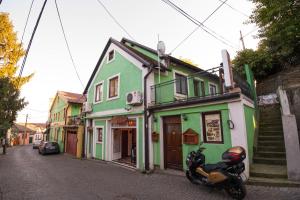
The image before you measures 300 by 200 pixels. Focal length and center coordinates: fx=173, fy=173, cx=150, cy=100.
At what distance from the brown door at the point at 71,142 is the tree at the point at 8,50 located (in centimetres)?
723

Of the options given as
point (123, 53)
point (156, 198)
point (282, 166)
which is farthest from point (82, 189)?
point (123, 53)

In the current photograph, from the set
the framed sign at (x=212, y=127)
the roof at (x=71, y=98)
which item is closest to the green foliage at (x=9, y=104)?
the roof at (x=71, y=98)

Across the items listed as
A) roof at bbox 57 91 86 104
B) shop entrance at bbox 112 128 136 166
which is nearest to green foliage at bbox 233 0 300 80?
shop entrance at bbox 112 128 136 166

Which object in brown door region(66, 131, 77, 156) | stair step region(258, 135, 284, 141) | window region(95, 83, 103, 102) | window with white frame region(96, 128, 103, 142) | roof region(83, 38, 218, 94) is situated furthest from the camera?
brown door region(66, 131, 77, 156)

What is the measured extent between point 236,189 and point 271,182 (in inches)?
59.6

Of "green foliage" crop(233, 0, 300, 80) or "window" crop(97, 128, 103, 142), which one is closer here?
"green foliage" crop(233, 0, 300, 80)

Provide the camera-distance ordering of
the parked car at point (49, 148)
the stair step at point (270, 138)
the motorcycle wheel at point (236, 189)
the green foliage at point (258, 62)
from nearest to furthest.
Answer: the motorcycle wheel at point (236, 189)
the stair step at point (270, 138)
the green foliage at point (258, 62)
the parked car at point (49, 148)

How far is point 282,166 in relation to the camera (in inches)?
254

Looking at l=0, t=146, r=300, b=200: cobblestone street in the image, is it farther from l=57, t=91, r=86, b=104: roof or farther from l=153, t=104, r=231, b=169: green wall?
l=57, t=91, r=86, b=104: roof

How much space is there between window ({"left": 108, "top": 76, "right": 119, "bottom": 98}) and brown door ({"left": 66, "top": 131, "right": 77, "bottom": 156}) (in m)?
8.46

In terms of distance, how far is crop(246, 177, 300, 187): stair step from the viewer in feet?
17.0

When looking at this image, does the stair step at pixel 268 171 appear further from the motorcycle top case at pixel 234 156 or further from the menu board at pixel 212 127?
the motorcycle top case at pixel 234 156

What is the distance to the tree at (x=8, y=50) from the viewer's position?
14.5m

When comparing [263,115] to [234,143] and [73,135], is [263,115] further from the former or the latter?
[73,135]
